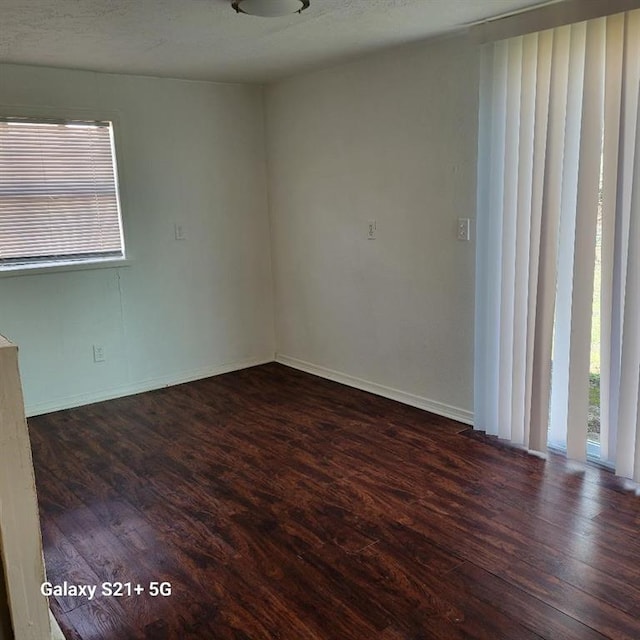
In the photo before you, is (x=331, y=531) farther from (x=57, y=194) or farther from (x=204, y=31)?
(x=57, y=194)

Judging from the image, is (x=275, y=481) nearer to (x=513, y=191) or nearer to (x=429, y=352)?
(x=429, y=352)

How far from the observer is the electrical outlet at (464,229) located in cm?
346

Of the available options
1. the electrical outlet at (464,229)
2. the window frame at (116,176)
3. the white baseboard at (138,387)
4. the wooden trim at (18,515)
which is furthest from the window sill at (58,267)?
the wooden trim at (18,515)

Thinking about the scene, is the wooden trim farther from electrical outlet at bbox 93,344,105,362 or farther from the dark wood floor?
electrical outlet at bbox 93,344,105,362

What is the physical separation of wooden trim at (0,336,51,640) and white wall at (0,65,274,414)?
278 centimetres

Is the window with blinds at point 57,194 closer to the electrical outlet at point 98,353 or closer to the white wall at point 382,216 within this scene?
the electrical outlet at point 98,353

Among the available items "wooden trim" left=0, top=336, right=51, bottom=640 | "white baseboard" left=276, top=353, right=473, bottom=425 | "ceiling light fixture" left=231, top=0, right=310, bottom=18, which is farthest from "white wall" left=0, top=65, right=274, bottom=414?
"wooden trim" left=0, top=336, right=51, bottom=640

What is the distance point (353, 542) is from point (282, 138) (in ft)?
10.8

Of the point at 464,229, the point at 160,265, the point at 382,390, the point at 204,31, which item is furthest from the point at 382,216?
the point at 160,265

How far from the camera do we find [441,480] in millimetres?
2955

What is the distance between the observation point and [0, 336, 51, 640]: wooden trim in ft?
4.59

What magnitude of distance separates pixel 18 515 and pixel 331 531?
4.59 feet

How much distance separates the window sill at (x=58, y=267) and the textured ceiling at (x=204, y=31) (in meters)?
1.27

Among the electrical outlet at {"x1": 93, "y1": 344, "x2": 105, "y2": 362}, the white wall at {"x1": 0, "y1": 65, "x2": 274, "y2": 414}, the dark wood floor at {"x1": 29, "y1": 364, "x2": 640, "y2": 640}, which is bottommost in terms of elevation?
the dark wood floor at {"x1": 29, "y1": 364, "x2": 640, "y2": 640}
